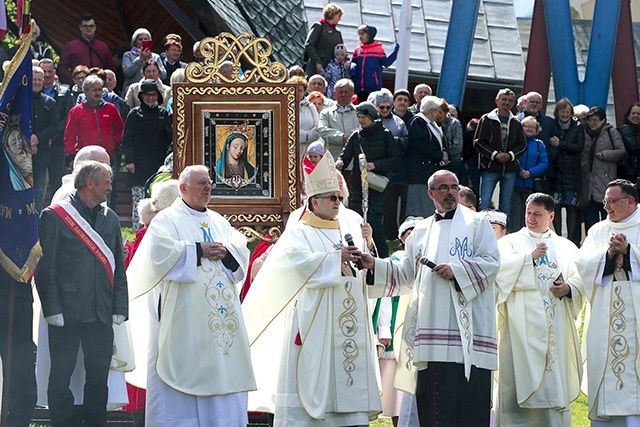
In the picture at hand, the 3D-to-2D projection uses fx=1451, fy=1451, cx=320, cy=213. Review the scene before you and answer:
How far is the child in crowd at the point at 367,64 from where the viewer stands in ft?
61.7

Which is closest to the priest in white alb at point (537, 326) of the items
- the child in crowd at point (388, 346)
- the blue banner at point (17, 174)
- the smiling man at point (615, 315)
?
the smiling man at point (615, 315)

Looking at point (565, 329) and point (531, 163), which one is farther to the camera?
point (531, 163)

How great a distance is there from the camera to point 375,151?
51.2ft

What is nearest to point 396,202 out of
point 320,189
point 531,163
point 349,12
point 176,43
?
point 531,163

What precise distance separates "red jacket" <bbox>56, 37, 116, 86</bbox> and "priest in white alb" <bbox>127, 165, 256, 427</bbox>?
845 cm

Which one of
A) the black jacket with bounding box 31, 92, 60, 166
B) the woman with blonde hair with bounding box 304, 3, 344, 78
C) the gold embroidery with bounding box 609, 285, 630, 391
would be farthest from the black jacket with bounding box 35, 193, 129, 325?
the woman with blonde hair with bounding box 304, 3, 344, 78

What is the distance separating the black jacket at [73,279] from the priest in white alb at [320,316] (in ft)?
4.21

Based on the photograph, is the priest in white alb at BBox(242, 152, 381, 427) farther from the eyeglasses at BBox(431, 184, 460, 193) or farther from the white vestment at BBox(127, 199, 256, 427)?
the eyeglasses at BBox(431, 184, 460, 193)

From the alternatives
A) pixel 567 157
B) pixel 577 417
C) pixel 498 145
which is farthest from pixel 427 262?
pixel 567 157

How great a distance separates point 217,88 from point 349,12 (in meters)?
14.2

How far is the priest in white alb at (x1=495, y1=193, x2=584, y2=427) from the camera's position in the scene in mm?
11969

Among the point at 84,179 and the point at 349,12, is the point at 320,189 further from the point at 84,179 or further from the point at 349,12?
the point at 349,12

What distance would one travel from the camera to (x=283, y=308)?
437 inches

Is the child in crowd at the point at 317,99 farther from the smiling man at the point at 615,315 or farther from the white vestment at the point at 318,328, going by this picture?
the white vestment at the point at 318,328
